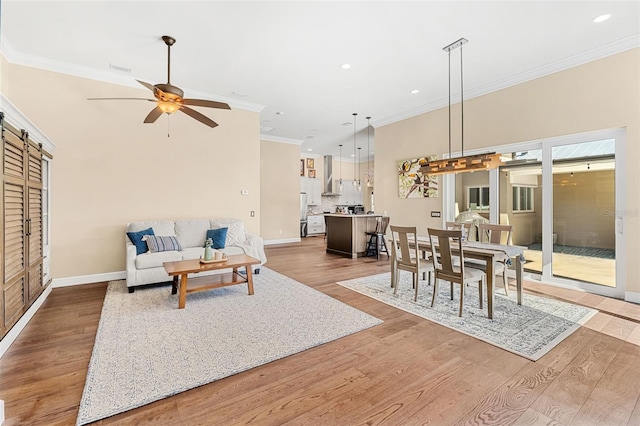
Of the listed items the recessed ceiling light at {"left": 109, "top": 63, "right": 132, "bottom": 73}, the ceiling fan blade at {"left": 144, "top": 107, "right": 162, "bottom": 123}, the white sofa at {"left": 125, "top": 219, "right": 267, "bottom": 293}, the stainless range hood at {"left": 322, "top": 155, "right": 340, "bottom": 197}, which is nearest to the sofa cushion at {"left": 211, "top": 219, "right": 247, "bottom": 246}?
the white sofa at {"left": 125, "top": 219, "right": 267, "bottom": 293}

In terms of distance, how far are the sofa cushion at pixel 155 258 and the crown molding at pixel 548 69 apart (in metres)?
5.41

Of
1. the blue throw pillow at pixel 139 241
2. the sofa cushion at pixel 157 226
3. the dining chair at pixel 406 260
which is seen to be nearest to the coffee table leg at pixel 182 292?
the blue throw pillow at pixel 139 241

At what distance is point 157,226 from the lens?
478 cm

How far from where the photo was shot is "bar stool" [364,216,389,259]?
6.66 meters

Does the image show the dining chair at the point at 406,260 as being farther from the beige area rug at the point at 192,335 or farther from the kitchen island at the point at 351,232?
the kitchen island at the point at 351,232

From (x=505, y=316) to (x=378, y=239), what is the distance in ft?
11.9

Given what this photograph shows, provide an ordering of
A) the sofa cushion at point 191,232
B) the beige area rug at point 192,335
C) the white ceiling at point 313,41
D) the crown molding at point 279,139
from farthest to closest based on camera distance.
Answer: the crown molding at point 279,139, the sofa cushion at point 191,232, the white ceiling at point 313,41, the beige area rug at point 192,335

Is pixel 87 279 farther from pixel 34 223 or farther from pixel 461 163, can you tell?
pixel 461 163

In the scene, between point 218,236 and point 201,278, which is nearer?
point 201,278

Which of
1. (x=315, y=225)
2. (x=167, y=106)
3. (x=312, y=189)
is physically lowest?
(x=315, y=225)

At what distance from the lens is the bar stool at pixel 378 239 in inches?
262

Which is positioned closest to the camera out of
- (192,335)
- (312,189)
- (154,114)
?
(192,335)

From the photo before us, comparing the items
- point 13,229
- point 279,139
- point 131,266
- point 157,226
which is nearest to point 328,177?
point 279,139

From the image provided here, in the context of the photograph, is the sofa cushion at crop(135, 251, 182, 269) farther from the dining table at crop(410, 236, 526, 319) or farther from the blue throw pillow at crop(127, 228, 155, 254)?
the dining table at crop(410, 236, 526, 319)
